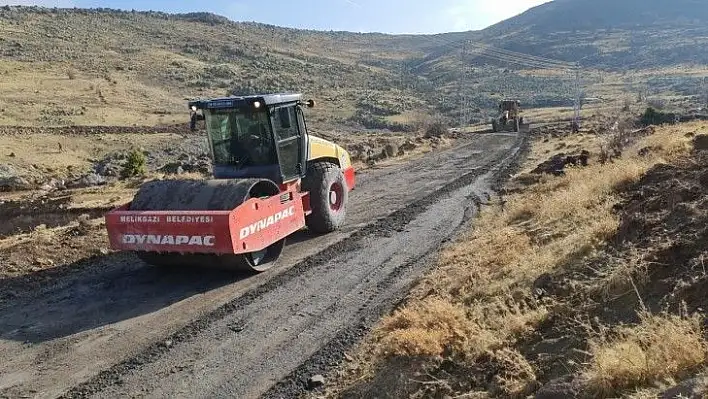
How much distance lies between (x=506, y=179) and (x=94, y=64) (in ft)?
227

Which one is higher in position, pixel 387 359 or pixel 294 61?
pixel 294 61

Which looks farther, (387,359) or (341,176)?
(341,176)

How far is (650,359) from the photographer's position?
4.46m

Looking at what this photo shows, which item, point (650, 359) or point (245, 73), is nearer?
point (650, 359)

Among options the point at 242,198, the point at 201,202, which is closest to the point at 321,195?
the point at 242,198

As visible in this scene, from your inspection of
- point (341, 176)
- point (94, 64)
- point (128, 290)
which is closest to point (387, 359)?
point (128, 290)

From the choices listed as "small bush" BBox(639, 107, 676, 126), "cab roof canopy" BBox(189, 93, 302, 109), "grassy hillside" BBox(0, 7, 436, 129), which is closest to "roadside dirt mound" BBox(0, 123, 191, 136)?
"grassy hillside" BBox(0, 7, 436, 129)

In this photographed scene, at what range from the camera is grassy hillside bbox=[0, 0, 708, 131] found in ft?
191

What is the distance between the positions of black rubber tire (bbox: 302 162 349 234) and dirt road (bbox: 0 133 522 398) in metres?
0.30

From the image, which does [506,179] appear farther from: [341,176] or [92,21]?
[92,21]

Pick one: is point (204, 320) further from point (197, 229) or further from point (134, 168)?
point (134, 168)

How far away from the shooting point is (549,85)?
122188 millimetres

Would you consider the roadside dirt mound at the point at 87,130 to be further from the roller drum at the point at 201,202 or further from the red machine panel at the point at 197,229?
the red machine panel at the point at 197,229

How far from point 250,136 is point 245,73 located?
79729 millimetres
